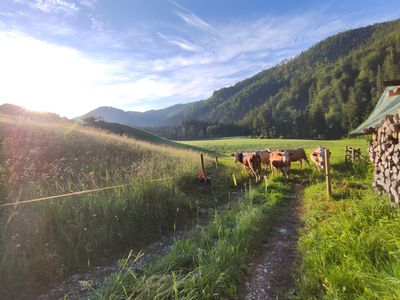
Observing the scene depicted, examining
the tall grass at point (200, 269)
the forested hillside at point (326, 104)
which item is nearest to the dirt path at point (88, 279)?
the tall grass at point (200, 269)

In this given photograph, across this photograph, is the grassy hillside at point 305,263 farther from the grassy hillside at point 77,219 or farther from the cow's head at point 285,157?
the cow's head at point 285,157

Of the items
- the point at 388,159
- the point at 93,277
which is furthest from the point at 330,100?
the point at 93,277

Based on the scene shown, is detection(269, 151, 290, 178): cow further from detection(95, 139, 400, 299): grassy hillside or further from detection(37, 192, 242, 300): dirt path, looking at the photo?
detection(37, 192, 242, 300): dirt path

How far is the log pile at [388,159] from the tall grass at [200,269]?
113 inches

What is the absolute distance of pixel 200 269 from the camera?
14.4 feet

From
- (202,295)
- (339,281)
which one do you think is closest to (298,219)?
(339,281)

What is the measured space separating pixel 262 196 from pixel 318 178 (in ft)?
14.8

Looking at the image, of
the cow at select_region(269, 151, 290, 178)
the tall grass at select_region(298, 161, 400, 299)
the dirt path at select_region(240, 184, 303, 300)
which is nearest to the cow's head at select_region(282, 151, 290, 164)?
the cow at select_region(269, 151, 290, 178)

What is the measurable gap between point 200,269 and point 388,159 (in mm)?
5381

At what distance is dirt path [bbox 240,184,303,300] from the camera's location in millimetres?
4336

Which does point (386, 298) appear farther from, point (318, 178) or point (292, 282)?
point (318, 178)

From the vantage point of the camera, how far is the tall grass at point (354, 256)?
11.5ft

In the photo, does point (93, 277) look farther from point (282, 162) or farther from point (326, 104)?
point (326, 104)

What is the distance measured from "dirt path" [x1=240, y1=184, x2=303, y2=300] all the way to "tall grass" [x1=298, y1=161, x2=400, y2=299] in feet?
0.82
